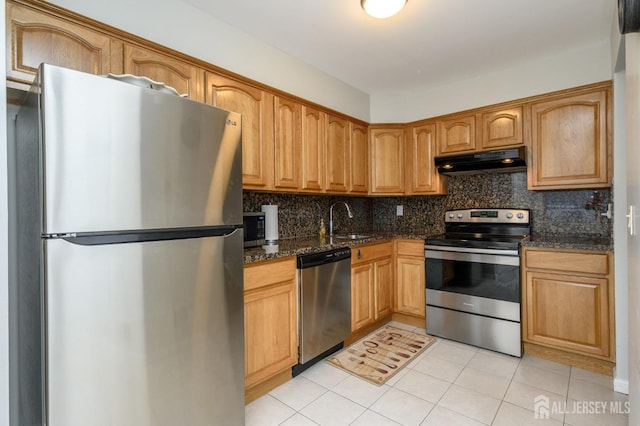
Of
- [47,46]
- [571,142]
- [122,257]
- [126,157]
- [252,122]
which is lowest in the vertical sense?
[122,257]

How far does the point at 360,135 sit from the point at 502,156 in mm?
1351

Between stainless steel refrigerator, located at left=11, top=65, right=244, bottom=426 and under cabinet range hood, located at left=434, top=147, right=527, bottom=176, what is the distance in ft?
7.59

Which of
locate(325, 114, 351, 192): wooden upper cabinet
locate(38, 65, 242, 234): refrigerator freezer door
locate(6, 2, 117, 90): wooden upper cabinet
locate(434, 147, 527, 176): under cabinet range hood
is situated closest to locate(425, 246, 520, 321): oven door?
locate(434, 147, 527, 176): under cabinet range hood

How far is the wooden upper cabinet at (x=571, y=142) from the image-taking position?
7.94 feet

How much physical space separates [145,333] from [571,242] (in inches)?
111

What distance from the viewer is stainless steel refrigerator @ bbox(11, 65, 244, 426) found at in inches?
39.2

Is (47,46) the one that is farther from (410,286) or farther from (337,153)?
(410,286)

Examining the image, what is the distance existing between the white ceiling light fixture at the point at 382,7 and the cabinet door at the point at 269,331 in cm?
179

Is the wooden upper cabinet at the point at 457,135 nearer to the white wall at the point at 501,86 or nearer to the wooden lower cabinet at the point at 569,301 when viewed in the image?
the white wall at the point at 501,86

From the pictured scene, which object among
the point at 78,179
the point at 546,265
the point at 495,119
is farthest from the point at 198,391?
the point at 495,119

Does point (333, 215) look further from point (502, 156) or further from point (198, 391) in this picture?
point (198, 391)

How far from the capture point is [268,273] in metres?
2.01

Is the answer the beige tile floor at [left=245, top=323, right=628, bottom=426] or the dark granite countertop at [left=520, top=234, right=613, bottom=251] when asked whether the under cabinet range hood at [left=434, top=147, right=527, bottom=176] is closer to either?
the dark granite countertop at [left=520, top=234, right=613, bottom=251]

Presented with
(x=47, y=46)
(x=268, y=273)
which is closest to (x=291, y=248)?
(x=268, y=273)
